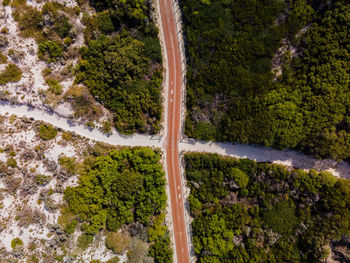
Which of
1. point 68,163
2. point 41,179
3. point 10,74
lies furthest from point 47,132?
point 10,74

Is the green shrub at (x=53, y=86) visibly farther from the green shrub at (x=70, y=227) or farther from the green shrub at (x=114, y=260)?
the green shrub at (x=114, y=260)

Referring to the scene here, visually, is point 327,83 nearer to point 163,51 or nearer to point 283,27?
point 283,27

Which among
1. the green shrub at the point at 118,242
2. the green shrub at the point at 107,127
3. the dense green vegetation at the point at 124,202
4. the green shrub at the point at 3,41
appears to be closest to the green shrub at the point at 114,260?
the green shrub at the point at 118,242

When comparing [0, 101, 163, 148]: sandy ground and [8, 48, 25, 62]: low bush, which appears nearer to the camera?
[8, 48, 25, 62]: low bush

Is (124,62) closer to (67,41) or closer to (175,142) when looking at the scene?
(67,41)

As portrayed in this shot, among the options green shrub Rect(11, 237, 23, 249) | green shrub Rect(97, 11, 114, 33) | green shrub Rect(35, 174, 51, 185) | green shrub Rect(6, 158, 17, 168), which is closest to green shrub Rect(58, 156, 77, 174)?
green shrub Rect(35, 174, 51, 185)

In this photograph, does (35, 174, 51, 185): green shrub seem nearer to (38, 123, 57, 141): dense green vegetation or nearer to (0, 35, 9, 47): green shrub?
(38, 123, 57, 141): dense green vegetation

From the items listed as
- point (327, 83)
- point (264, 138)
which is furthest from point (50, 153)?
point (327, 83)
